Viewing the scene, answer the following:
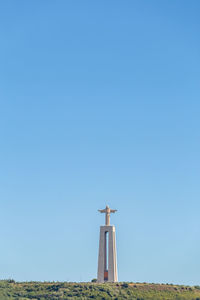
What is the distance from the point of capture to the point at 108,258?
289 feet

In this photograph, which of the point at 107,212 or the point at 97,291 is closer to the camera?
the point at 97,291

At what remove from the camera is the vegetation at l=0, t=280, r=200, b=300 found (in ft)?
261

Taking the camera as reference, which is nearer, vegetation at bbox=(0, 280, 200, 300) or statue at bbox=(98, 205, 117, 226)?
vegetation at bbox=(0, 280, 200, 300)

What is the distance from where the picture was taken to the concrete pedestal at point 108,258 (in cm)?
8781

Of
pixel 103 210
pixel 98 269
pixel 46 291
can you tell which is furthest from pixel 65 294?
pixel 103 210

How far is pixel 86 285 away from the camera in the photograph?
8438 centimetres

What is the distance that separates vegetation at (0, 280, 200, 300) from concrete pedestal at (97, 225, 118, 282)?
2.47 metres

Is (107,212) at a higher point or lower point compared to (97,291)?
higher

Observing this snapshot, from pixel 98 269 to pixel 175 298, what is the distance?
12536 mm

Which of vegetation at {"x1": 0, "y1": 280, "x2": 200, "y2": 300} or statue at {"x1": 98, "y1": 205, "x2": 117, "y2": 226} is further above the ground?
statue at {"x1": 98, "y1": 205, "x2": 117, "y2": 226}

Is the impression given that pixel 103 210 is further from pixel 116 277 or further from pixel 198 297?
pixel 198 297

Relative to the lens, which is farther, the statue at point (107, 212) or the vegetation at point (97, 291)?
the statue at point (107, 212)

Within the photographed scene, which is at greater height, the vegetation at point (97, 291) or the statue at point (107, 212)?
the statue at point (107, 212)

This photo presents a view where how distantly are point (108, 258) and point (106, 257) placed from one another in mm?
468
